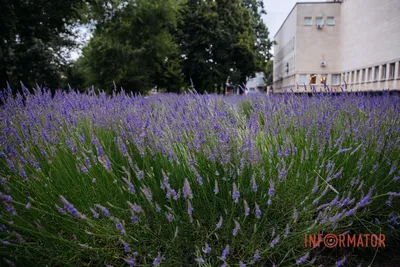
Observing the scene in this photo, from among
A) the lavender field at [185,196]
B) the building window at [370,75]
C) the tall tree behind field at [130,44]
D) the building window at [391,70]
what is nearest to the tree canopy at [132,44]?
the tall tree behind field at [130,44]

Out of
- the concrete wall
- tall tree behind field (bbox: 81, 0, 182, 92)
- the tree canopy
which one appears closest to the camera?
the tree canopy

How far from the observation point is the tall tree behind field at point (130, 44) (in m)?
21.0

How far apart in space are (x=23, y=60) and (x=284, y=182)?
2660cm

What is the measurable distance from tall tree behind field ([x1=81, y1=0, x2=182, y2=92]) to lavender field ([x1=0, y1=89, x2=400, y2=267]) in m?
18.8

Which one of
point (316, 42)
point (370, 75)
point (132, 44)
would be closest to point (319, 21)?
point (316, 42)

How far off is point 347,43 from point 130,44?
27729 mm

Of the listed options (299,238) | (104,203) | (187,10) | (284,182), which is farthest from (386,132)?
(187,10)

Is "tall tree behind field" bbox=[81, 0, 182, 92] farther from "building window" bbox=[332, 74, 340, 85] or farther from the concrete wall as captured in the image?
"building window" bbox=[332, 74, 340, 85]

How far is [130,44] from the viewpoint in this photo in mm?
22078

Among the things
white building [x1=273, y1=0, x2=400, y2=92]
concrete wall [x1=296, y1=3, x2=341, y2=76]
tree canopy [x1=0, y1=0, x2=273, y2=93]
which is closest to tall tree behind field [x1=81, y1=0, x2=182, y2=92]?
tree canopy [x1=0, y1=0, x2=273, y2=93]

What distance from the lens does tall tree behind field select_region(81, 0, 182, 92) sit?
68.9 feet

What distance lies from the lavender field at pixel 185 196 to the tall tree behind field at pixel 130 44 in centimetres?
1883

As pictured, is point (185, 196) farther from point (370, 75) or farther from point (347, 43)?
point (347, 43)

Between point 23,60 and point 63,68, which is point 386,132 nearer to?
point 23,60
